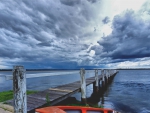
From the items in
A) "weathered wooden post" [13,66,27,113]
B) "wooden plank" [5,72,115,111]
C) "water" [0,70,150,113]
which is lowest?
"water" [0,70,150,113]

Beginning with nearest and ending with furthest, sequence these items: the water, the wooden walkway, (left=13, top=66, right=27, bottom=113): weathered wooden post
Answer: (left=13, top=66, right=27, bottom=113): weathered wooden post → the wooden walkway → the water

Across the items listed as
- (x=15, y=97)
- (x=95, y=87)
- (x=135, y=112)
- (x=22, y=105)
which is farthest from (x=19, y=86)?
(x=95, y=87)

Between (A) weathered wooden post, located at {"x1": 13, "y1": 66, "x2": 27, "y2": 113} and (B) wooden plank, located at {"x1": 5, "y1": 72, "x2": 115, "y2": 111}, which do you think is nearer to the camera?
(A) weathered wooden post, located at {"x1": 13, "y1": 66, "x2": 27, "y2": 113}

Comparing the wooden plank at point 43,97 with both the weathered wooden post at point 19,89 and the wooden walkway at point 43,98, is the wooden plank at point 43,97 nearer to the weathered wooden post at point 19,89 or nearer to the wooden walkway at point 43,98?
the wooden walkway at point 43,98

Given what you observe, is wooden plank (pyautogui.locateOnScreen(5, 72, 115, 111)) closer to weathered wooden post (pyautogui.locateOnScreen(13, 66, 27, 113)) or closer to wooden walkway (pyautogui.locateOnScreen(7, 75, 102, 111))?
wooden walkway (pyautogui.locateOnScreen(7, 75, 102, 111))

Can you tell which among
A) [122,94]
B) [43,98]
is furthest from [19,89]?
[122,94]

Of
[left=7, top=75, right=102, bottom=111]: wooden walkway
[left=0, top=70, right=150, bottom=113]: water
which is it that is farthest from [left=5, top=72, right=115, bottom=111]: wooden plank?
[left=0, top=70, right=150, bottom=113]: water

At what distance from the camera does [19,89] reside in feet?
10.6

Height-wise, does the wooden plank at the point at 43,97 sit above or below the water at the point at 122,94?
above

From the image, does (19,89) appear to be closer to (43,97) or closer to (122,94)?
(43,97)

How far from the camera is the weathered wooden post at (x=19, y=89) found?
3197 mm

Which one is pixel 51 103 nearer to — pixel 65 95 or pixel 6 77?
pixel 65 95

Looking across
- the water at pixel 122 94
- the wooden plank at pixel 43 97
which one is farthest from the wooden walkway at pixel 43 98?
the water at pixel 122 94

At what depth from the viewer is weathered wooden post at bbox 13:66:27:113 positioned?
10.5 ft
